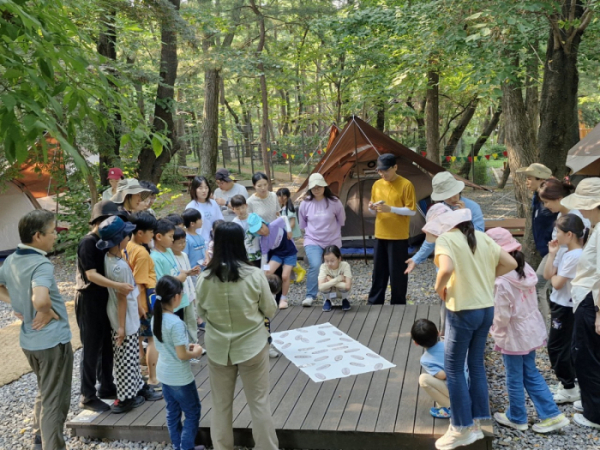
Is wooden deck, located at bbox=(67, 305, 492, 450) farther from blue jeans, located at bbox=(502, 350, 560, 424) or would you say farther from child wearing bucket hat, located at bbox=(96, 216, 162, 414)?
blue jeans, located at bbox=(502, 350, 560, 424)

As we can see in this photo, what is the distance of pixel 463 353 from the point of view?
2895 mm

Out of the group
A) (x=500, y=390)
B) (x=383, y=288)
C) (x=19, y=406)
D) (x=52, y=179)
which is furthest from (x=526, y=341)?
(x=52, y=179)

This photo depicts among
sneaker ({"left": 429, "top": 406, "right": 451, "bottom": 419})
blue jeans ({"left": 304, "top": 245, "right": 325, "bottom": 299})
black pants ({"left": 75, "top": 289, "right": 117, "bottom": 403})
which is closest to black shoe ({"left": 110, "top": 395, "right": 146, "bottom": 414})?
black pants ({"left": 75, "top": 289, "right": 117, "bottom": 403})

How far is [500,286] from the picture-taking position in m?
3.28

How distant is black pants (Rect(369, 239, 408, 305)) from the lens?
531cm

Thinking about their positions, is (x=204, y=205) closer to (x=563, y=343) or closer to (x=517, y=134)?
(x=563, y=343)

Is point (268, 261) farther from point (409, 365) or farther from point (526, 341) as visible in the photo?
point (526, 341)

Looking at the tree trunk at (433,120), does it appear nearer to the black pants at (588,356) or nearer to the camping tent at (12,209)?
the camping tent at (12,209)

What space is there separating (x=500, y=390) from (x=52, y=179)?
8.61m

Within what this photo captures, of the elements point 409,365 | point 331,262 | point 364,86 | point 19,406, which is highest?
point 364,86

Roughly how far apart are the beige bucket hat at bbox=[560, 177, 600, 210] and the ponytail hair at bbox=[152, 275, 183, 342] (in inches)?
94.9

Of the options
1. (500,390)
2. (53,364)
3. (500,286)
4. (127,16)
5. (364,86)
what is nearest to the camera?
(53,364)

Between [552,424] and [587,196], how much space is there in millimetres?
1378

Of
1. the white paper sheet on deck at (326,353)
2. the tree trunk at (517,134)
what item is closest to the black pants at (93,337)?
the white paper sheet on deck at (326,353)
